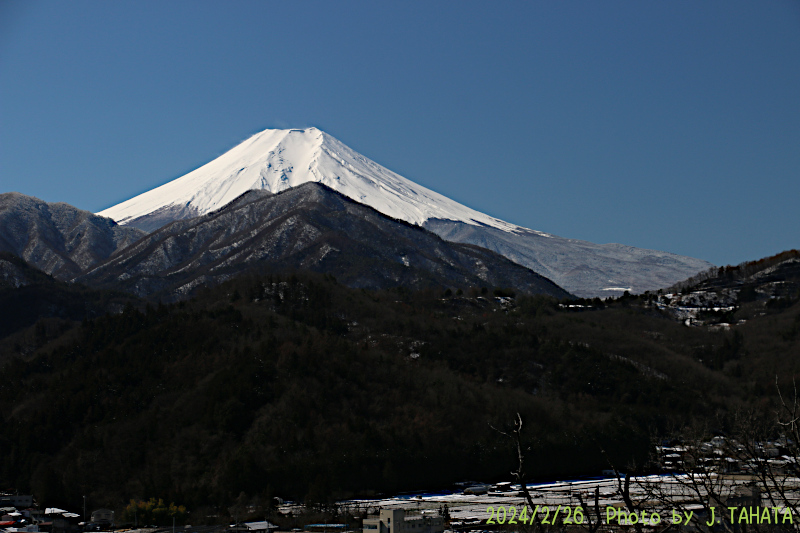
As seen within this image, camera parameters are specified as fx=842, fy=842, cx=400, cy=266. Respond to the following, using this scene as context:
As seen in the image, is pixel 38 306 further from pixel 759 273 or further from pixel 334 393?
pixel 759 273

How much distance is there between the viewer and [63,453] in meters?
97.1

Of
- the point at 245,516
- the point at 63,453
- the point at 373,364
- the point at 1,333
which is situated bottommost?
the point at 245,516

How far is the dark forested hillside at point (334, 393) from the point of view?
93688 millimetres

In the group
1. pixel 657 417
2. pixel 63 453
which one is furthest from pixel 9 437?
pixel 657 417

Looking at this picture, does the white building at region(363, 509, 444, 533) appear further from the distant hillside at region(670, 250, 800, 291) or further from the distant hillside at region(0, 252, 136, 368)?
the distant hillside at region(670, 250, 800, 291)

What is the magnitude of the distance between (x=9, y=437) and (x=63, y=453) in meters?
8.53

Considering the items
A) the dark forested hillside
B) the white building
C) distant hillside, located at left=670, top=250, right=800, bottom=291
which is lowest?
the white building

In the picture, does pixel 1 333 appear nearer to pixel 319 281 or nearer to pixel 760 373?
pixel 319 281

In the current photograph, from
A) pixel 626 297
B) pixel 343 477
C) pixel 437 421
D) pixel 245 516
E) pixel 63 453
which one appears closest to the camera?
pixel 245 516

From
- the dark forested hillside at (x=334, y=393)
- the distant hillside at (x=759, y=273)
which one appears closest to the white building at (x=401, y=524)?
the dark forested hillside at (x=334, y=393)

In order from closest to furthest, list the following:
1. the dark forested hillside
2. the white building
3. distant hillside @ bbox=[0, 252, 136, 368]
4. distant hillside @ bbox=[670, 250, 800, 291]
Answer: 1. the white building
2. the dark forested hillside
3. distant hillside @ bbox=[0, 252, 136, 368]
4. distant hillside @ bbox=[670, 250, 800, 291]

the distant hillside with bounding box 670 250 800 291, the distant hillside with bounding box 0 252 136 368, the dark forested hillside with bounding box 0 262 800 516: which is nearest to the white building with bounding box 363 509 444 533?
the dark forested hillside with bounding box 0 262 800 516

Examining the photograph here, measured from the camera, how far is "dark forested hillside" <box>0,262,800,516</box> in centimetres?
9369

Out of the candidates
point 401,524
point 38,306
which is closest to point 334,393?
point 401,524
